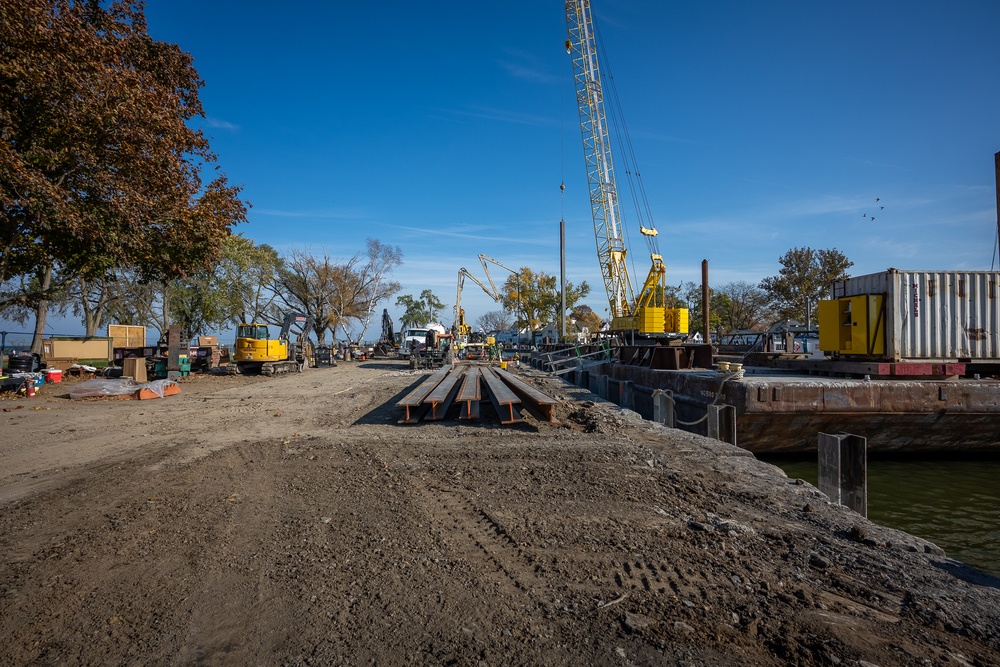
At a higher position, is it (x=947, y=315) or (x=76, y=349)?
(x=947, y=315)

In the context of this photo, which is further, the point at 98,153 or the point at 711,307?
the point at 711,307

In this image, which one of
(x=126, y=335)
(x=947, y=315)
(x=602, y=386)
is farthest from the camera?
(x=126, y=335)

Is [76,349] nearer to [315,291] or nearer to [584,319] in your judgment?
[315,291]

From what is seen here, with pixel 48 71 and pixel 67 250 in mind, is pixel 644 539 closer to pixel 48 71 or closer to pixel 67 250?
pixel 48 71

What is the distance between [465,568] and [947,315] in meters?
12.2

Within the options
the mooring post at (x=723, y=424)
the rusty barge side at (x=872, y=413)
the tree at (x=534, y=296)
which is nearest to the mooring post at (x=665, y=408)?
the rusty barge side at (x=872, y=413)

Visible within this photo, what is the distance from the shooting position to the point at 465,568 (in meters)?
3.64

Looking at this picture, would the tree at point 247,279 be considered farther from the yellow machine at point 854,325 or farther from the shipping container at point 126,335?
the yellow machine at point 854,325

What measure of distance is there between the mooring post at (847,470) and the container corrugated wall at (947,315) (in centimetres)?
575

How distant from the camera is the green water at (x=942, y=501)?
6.07 m

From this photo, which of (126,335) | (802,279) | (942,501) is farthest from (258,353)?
(802,279)

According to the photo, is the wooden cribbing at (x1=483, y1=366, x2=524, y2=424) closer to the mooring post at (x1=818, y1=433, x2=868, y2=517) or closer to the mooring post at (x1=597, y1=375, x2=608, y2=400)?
the mooring post at (x1=818, y1=433, x2=868, y2=517)

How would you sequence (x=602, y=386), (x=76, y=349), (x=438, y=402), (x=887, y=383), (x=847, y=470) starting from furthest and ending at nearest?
(x=76, y=349)
(x=602, y=386)
(x=438, y=402)
(x=887, y=383)
(x=847, y=470)

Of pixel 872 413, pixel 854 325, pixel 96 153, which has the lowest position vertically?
pixel 872 413
